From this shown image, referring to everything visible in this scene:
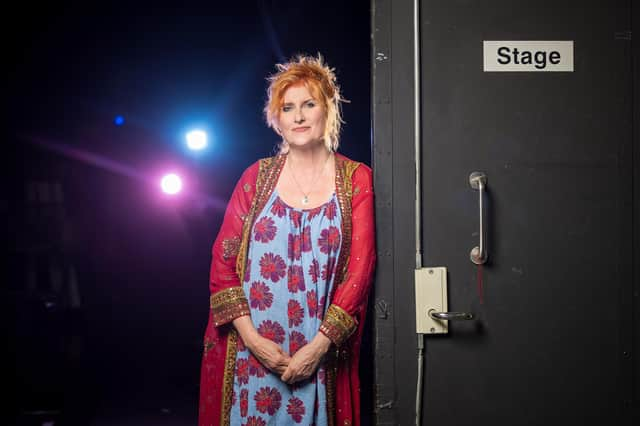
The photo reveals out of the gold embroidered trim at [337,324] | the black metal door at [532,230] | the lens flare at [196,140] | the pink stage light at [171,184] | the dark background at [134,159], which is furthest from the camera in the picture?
the pink stage light at [171,184]

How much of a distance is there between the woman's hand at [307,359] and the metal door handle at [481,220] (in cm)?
53

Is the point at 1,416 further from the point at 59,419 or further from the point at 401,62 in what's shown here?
the point at 401,62

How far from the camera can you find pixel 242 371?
163cm

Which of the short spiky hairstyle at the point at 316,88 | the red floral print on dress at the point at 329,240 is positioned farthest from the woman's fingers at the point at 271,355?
the short spiky hairstyle at the point at 316,88

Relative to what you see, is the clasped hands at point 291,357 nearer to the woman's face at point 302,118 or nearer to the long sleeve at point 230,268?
the long sleeve at point 230,268

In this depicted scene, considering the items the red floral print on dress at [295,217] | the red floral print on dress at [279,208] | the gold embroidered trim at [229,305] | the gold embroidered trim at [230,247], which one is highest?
the red floral print on dress at [279,208]

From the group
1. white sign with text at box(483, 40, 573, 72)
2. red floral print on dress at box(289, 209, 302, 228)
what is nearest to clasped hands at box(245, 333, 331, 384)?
red floral print on dress at box(289, 209, 302, 228)

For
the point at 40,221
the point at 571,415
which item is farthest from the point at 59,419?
the point at 571,415

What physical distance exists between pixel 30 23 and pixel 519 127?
2.07 metres

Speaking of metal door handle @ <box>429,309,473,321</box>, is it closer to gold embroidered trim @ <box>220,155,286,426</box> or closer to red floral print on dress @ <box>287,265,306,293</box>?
red floral print on dress @ <box>287,265,306,293</box>

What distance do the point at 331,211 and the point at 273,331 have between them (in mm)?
410

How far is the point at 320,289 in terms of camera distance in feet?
5.19

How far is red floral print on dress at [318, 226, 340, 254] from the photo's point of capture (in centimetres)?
159

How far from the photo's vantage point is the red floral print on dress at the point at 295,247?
1609 mm
